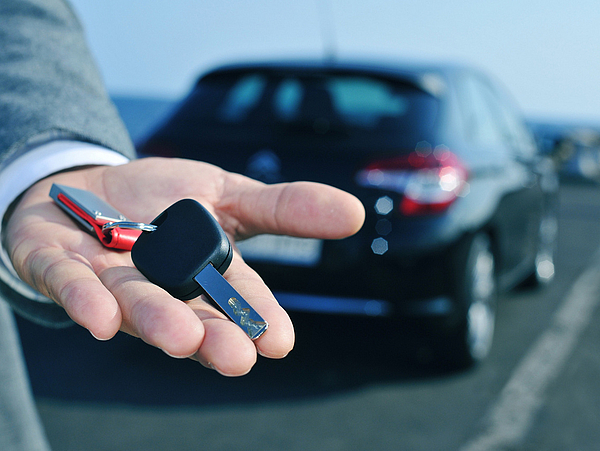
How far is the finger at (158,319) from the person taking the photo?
0.86 metres

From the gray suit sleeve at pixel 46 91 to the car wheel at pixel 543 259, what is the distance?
14.0 ft

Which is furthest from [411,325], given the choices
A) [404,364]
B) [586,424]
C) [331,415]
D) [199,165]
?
[199,165]

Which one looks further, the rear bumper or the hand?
the rear bumper

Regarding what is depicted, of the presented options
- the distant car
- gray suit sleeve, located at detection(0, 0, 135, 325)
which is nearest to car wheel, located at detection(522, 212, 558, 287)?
the distant car

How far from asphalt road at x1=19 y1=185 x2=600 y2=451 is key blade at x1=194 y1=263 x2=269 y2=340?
1570 mm

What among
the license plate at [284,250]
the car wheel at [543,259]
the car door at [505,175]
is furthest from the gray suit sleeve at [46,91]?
the car wheel at [543,259]

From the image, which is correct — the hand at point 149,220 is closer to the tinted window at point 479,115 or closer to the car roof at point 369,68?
the car roof at point 369,68

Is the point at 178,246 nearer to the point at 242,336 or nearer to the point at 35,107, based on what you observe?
the point at 242,336

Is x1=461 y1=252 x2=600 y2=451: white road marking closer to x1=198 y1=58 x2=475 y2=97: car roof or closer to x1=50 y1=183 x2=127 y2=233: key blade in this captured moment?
x1=198 y1=58 x2=475 y2=97: car roof

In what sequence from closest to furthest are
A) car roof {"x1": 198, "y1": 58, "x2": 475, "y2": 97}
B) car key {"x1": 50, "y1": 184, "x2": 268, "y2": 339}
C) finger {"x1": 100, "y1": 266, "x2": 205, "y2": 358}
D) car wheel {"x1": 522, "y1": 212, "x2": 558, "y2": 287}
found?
finger {"x1": 100, "y1": 266, "x2": 205, "y2": 358}
car key {"x1": 50, "y1": 184, "x2": 268, "y2": 339}
car roof {"x1": 198, "y1": 58, "x2": 475, "y2": 97}
car wheel {"x1": 522, "y1": 212, "x2": 558, "y2": 287}

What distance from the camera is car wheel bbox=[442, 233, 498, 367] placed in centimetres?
305

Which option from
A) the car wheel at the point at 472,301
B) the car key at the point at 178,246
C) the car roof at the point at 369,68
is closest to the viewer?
the car key at the point at 178,246

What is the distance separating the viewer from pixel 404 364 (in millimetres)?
3324

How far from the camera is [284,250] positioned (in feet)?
9.52
